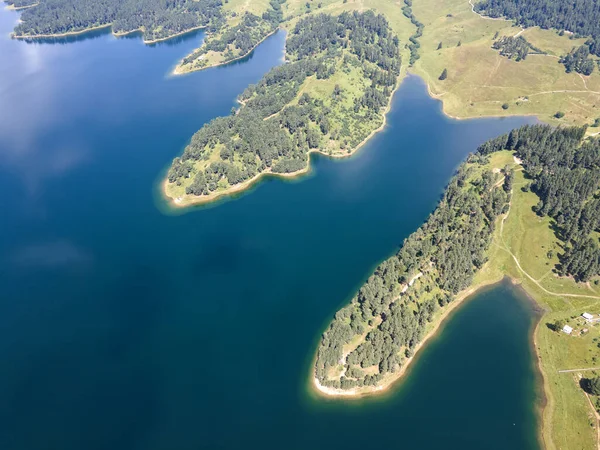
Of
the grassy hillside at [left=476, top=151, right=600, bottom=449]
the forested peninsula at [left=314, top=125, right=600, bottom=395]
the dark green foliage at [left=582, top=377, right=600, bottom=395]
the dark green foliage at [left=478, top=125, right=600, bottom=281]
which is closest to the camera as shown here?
the grassy hillside at [left=476, top=151, right=600, bottom=449]

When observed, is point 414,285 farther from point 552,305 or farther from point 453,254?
point 552,305

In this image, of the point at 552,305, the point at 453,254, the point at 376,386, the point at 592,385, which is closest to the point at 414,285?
the point at 453,254

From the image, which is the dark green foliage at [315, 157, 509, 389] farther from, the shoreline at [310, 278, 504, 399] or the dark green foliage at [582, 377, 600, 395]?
the dark green foliage at [582, 377, 600, 395]

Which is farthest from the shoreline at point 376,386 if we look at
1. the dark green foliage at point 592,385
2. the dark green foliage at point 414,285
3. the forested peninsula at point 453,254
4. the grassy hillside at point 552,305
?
the dark green foliage at point 592,385

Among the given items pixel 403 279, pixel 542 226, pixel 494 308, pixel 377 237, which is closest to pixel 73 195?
pixel 377 237

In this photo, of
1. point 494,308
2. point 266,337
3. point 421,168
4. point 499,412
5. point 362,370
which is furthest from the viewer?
point 421,168

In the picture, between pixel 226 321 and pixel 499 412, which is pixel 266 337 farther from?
pixel 499 412

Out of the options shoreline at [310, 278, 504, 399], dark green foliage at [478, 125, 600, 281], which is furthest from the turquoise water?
dark green foliage at [478, 125, 600, 281]
